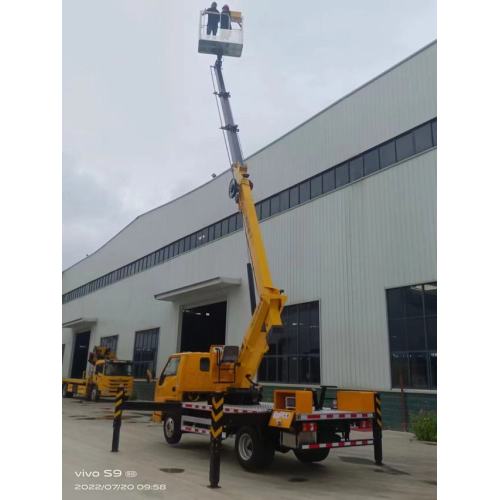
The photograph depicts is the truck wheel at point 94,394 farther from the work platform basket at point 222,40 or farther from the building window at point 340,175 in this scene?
the work platform basket at point 222,40

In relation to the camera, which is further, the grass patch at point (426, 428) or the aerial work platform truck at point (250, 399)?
the grass patch at point (426, 428)

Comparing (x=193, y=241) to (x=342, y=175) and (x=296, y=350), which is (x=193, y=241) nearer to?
(x=296, y=350)

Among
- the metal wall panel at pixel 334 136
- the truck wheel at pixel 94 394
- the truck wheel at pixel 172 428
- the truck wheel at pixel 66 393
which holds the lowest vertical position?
the truck wheel at pixel 66 393

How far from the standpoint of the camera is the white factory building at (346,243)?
14219 mm

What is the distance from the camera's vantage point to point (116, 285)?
34.7 m

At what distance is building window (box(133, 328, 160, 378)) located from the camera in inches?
1111

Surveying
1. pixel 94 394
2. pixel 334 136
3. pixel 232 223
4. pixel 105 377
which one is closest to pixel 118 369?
pixel 105 377

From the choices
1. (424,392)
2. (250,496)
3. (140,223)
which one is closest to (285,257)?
(424,392)

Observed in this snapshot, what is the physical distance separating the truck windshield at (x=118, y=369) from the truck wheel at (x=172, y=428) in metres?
16.5

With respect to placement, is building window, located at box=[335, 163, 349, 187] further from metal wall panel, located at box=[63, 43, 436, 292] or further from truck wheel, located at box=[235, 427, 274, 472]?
truck wheel, located at box=[235, 427, 274, 472]

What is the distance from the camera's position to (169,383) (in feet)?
37.1

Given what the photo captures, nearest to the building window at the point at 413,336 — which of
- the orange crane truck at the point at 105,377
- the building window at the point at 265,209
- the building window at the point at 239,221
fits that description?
the building window at the point at 265,209

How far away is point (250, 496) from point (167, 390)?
17.2 feet

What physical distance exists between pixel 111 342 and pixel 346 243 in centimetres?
2341
